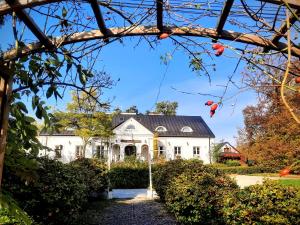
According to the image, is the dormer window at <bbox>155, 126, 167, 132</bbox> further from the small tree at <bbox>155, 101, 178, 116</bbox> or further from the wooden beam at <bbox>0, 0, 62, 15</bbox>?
the wooden beam at <bbox>0, 0, 62, 15</bbox>

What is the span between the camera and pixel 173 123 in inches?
1657

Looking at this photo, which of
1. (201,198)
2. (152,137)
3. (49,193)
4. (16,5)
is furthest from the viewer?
(152,137)

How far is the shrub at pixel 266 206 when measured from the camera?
5.11 m

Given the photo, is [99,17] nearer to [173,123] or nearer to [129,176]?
[129,176]

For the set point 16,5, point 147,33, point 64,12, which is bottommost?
point 16,5

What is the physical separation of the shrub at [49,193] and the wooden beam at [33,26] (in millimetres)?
3176

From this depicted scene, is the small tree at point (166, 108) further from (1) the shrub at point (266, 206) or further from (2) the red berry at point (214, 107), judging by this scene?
(2) the red berry at point (214, 107)

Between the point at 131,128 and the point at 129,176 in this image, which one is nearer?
the point at 129,176

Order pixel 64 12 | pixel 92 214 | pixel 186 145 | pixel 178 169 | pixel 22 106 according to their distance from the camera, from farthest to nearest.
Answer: pixel 186 145 → pixel 178 169 → pixel 92 214 → pixel 64 12 → pixel 22 106

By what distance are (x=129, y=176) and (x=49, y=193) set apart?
1515cm

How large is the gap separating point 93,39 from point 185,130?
3853 centimetres

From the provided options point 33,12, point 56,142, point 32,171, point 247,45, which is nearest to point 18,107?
point 32,171

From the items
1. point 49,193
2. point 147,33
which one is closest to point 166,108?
point 49,193

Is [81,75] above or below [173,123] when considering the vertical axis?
below
